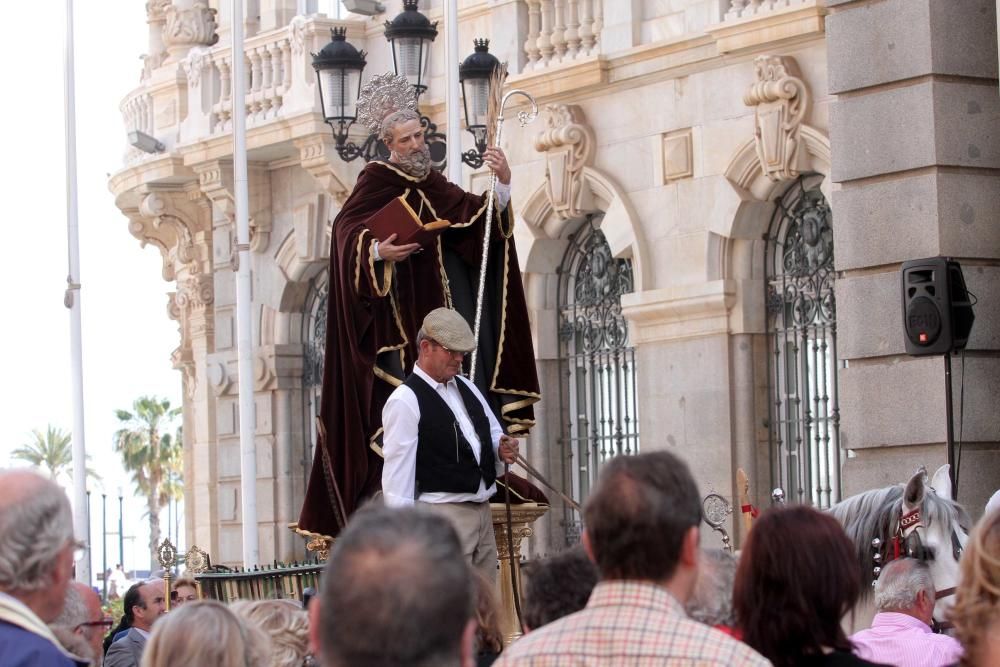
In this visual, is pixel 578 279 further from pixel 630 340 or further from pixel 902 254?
pixel 902 254

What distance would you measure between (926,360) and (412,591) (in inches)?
347

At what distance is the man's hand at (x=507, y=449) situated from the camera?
28.5ft

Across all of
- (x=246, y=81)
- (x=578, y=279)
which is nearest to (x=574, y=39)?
(x=578, y=279)

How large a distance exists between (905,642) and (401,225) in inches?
133

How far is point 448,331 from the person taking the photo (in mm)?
8453

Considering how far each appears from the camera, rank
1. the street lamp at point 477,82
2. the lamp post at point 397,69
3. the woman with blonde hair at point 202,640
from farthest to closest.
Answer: the lamp post at point 397,69
the street lamp at point 477,82
the woman with blonde hair at point 202,640

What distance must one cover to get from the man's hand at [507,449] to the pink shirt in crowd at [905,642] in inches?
81.4

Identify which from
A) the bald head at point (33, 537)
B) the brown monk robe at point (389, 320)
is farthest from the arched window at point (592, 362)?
the bald head at point (33, 537)

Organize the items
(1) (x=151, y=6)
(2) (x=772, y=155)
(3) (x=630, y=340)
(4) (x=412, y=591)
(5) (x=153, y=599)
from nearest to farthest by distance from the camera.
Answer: (4) (x=412, y=591) < (5) (x=153, y=599) < (2) (x=772, y=155) < (3) (x=630, y=340) < (1) (x=151, y=6)

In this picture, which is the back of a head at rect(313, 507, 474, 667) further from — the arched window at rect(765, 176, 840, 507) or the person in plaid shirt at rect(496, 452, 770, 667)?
the arched window at rect(765, 176, 840, 507)

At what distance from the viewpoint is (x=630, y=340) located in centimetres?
1911

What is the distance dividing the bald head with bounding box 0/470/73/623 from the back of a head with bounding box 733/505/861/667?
62.3 inches

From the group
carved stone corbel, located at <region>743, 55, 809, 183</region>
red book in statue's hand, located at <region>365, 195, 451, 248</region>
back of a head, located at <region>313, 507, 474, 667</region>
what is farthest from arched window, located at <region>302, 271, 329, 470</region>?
back of a head, located at <region>313, 507, 474, 667</region>

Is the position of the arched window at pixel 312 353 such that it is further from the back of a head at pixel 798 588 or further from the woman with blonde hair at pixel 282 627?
the back of a head at pixel 798 588
